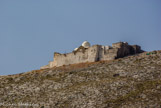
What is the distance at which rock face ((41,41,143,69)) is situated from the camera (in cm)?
7371

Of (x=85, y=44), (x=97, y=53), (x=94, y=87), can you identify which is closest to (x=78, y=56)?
(x=97, y=53)

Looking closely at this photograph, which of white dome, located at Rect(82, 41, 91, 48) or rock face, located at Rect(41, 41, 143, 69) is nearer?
rock face, located at Rect(41, 41, 143, 69)

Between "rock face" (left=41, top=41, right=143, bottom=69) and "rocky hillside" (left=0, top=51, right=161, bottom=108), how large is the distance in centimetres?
640

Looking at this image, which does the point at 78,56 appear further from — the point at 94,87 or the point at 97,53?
the point at 94,87

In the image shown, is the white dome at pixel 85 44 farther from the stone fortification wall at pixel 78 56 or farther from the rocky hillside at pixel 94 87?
the rocky hillside at pixel 94 87

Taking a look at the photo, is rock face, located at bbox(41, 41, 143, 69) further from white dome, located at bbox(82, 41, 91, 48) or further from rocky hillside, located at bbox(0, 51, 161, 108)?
white dome, located at bbox(82, 41, 91, 48)

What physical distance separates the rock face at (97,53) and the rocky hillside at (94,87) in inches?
252

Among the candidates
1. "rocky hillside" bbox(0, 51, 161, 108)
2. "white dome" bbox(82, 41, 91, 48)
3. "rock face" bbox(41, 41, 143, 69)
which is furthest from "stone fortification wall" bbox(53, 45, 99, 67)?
"rocky hillside" bbox(0, 51, 161, 108)

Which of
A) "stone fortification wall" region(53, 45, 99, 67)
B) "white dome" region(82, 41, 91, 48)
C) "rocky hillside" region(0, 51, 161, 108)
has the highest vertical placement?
"white dome" region(82, 41, 91, 48)

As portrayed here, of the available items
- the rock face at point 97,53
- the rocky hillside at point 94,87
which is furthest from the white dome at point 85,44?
the rocky hillside at point 94,87

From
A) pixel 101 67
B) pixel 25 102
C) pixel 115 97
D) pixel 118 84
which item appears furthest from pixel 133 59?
pixel 25 102

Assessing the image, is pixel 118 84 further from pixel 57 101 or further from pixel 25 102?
pixel 25 102

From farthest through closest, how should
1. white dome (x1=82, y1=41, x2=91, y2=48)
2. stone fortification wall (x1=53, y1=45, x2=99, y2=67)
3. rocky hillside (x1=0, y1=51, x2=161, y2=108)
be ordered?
white dome (x1=82, y1=41, x2=91, y2=48) < stone fortification wall (x1=53, y1=45, x2=99, y2=67) < rocky hillside (x1=0, y1=51, x2=161, y2=108)

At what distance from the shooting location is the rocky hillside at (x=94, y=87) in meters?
49.5
